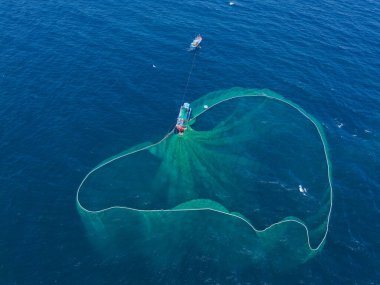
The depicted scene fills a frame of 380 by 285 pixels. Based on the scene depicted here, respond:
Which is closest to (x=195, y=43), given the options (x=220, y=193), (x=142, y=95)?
(x=142, y=95)

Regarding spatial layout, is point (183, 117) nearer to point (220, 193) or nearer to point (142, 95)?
point (142, 95)

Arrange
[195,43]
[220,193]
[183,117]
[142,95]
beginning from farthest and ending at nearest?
[195,43] → [142,95] → [183,117] → [220,193]

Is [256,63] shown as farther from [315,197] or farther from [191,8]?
[315,197]


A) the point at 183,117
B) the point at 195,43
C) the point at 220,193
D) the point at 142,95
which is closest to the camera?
the point at 220,193

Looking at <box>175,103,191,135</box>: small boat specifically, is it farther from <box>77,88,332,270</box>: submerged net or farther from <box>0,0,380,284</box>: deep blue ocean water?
<box>0,0,380,284</box>: deep blue ocean water

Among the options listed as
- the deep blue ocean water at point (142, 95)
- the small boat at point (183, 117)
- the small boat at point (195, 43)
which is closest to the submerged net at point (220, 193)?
the small boat at point (183, 117)

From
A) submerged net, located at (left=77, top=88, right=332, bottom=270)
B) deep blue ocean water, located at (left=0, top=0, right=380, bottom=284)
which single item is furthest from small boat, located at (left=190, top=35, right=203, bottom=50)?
submerged net, located at (left=77, top=88, right=332, bottom=270)
